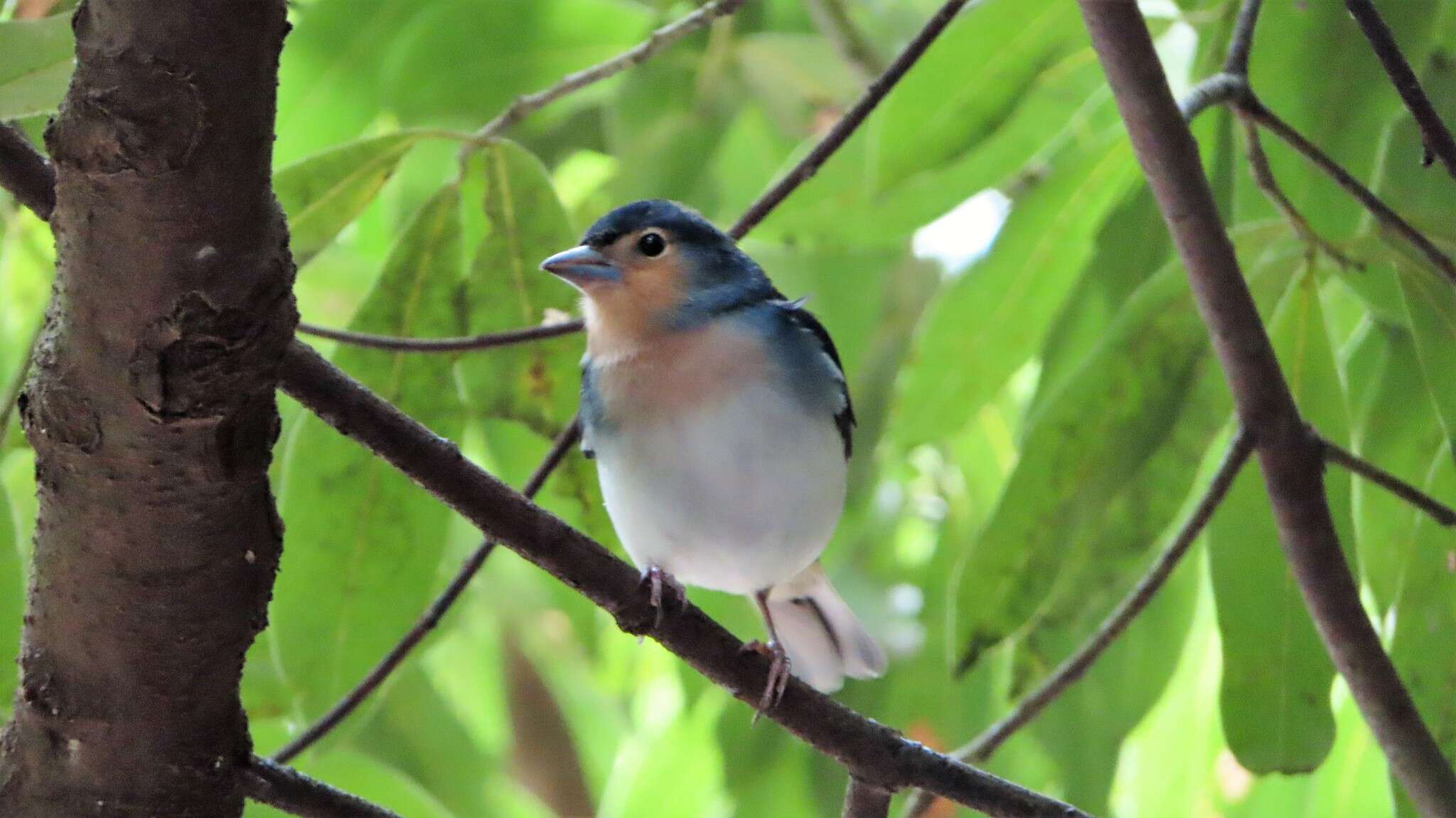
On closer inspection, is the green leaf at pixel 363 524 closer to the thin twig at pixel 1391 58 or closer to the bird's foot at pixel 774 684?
the bird's foot at pixel 774 684

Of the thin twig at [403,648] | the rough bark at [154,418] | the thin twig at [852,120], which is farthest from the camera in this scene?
the thin twig at [852,120]

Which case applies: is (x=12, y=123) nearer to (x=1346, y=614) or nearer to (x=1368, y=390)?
(x=1346, y=614)

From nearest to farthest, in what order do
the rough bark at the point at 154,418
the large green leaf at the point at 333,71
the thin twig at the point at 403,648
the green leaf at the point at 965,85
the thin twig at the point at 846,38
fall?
1. the rough bark at the point at 154,418
2. the thin twig at the point at 403,648
3. the green leaf at the point at 965,85
4. the large green leaf at the point at 333,71
5. the thin twig at the point at 846,38

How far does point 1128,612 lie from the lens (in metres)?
1.70

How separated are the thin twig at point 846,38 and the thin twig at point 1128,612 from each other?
46.6 inches

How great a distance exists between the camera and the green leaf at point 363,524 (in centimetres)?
178

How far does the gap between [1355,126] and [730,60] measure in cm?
116

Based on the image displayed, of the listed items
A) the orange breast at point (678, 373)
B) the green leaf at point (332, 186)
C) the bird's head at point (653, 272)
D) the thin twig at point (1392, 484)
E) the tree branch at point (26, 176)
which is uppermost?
the tree branch at point (26, 176)

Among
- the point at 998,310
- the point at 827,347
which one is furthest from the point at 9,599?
the point at 998,310

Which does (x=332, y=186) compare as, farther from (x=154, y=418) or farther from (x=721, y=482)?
(x=154, y=418)

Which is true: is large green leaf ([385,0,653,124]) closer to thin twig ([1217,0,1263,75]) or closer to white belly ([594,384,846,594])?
white belly ([594,384,846,594])

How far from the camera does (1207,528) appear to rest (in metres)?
1.86

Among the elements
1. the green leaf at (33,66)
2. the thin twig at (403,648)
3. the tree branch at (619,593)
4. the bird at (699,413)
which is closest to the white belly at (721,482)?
the bird at (699,413)

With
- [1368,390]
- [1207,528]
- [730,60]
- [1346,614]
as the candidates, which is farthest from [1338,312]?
[730,60]
